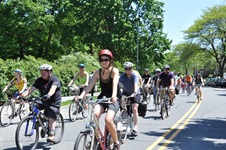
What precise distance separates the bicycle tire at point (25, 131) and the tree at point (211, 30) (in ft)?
185

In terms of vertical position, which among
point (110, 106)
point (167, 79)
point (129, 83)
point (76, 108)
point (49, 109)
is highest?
point (167, 79)

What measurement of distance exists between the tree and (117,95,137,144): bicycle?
5417 centimetres

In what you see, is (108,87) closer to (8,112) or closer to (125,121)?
(125,121)

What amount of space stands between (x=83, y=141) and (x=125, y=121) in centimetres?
247

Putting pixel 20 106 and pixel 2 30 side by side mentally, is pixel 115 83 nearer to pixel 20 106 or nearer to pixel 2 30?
pixel 20 106

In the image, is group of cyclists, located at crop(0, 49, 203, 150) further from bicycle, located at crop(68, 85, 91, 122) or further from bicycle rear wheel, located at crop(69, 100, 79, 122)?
bicycle rear wheel, located at crop(69, 100, 79, 122)

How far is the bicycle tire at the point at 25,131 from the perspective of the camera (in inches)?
234

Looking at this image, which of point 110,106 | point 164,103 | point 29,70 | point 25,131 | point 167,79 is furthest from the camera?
point 29,70

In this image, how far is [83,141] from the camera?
4762 mm

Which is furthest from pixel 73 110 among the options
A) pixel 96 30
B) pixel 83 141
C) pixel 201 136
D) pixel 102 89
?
pixel 96 30

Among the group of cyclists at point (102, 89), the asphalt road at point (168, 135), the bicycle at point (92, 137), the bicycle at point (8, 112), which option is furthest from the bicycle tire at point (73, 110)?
the bicycle at point (92, 137)

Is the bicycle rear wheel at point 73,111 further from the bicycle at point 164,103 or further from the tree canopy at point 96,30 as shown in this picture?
the tree canopy at point 96,30

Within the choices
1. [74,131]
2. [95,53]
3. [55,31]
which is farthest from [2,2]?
[74,131]

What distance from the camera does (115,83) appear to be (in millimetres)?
5316
